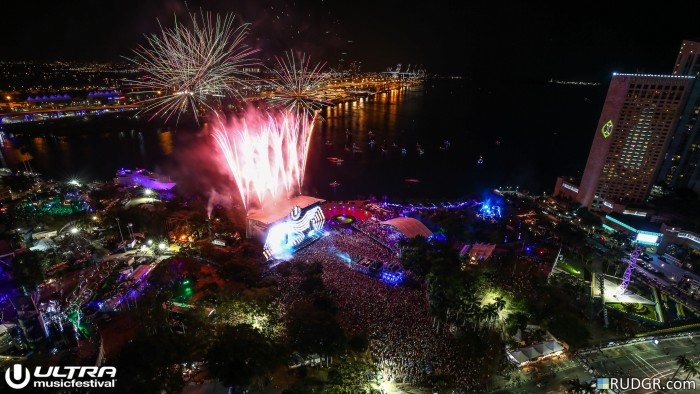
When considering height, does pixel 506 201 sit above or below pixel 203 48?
below

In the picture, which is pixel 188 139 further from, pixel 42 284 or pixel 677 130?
pixel 677 130

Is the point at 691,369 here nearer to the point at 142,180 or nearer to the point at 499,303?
the point at 499,303

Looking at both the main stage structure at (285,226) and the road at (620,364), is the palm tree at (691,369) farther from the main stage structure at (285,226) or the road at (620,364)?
the main stage structure at (285,226)

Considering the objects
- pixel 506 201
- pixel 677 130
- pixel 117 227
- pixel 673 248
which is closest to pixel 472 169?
pixel 506 201

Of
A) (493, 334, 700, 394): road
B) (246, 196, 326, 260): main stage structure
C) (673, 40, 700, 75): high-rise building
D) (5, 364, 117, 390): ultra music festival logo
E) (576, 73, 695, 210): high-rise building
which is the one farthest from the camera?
(673, 40, 700, 75): high-rise building

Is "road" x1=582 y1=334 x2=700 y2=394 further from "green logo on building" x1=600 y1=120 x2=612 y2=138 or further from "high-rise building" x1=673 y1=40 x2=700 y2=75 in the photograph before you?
"high-rise building" x1=673 y1=40 x2=700 y2=75

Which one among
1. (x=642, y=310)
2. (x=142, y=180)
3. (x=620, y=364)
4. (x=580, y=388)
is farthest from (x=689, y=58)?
(x=142, y=180)

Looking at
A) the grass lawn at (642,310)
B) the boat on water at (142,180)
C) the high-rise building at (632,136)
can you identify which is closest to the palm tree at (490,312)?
the grass lawn at (642,310)

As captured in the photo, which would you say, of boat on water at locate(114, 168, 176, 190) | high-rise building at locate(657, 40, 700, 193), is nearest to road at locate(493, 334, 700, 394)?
high-rise building at locate(657, 40, 700, 193)
